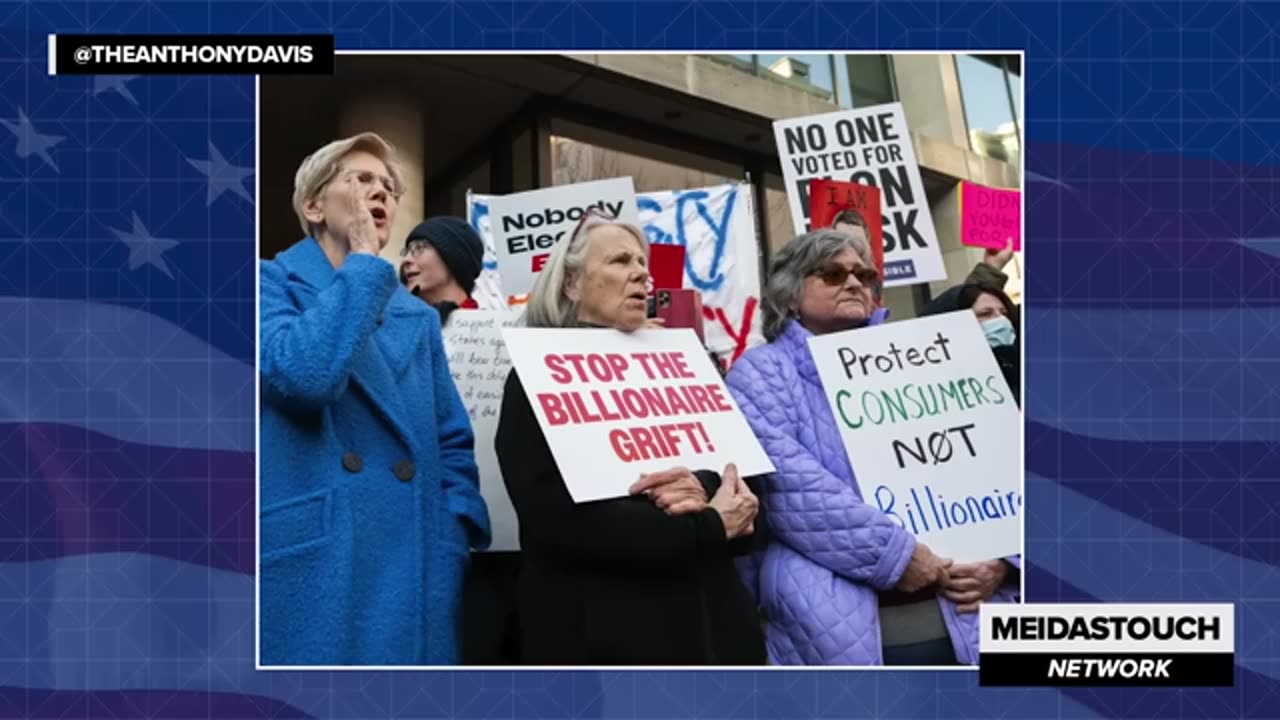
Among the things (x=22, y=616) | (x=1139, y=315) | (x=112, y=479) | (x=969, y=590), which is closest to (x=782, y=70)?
(x=1139, y=315)

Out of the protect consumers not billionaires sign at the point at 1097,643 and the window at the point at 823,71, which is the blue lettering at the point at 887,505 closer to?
the protect consumers not billionaires sign at the point at 1097,643

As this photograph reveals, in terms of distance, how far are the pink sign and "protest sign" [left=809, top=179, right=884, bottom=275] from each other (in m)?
0.35

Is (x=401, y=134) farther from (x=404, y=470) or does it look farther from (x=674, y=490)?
(x=674, y=490)

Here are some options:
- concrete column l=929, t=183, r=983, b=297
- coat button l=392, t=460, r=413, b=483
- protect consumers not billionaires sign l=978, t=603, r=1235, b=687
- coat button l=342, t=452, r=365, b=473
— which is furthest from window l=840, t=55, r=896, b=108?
coat button l=342, t=452, r=365, b=473

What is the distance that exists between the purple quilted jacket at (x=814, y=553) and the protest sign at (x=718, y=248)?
232mm

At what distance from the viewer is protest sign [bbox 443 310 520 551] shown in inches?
265

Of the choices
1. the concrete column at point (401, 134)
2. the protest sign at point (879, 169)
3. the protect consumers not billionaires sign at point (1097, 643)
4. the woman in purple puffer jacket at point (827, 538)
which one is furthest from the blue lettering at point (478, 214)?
the protect consumers not billionaires sign at point (1097, 643)

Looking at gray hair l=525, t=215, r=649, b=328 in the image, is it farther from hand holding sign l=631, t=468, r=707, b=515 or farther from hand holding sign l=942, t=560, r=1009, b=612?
hand holding sign l=942, t=560, r=1009, b=612

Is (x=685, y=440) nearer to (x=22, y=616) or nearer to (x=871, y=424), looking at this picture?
(x=871, y=424)

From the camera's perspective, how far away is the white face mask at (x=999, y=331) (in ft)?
22.8

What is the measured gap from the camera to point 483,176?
6.86 m

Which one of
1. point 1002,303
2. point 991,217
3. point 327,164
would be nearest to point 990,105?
point 991,217

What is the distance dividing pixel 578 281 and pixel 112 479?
2050 mm

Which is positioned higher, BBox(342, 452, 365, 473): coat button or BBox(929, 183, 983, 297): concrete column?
BBox(929, 183, 983, 297): concrete column
